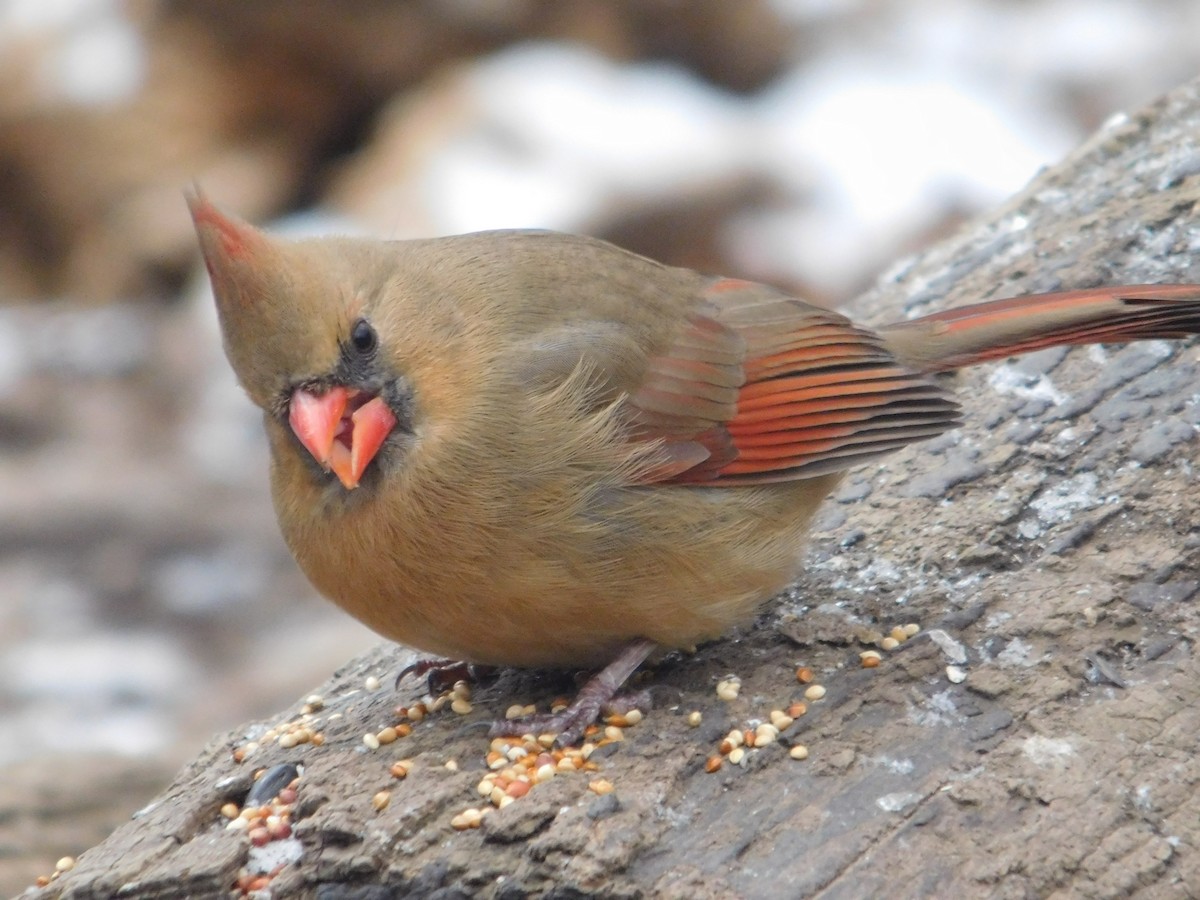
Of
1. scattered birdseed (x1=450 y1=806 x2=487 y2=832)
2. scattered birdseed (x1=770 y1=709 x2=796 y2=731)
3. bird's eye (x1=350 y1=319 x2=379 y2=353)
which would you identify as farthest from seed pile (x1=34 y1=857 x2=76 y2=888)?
scattered birdseed (x1=770 y1=709 x2=796 y2=731)

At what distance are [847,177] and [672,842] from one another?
6.49m

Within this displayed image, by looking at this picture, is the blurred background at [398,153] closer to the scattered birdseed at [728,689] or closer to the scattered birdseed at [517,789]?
the scattered birdseed at [728,689]

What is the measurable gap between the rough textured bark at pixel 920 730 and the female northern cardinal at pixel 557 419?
0.75ft

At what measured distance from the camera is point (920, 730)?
121 inches

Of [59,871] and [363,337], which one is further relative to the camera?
[59,871]

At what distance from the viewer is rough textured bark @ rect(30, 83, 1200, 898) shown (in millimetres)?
2791

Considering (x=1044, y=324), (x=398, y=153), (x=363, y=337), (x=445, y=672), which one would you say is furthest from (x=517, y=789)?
(x=398, y=153)

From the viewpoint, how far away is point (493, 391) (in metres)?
3.36

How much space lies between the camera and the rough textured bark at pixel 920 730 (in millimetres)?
2791

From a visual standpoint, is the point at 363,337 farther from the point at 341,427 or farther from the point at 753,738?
the point at 753,738

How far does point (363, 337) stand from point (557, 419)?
16.9 inches

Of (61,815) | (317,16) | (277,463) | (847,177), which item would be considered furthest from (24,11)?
(277,463)

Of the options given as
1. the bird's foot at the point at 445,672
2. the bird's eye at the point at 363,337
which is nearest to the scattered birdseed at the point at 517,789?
the bird's foot at the point at 445,672

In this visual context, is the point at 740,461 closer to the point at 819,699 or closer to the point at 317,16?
the point at 819,699
